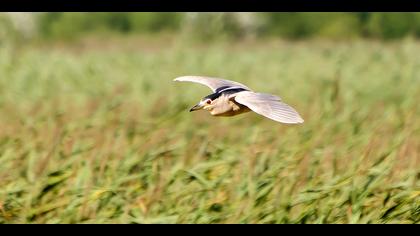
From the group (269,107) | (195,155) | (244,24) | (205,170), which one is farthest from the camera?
(244,24)

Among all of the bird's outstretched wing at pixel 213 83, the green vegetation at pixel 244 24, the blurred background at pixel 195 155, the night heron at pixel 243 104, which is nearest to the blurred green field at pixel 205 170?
the blurred background at pixel 195 155

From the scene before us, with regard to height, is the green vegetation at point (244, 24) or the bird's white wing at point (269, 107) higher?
the green vegetation at point (244, 24)

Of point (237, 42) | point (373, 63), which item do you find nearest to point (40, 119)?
point (373, 63)

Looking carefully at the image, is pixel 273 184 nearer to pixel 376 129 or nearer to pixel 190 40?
pixel 376 129

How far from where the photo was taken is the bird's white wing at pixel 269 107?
2.84m

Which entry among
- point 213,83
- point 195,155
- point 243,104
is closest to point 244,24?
point 195,155

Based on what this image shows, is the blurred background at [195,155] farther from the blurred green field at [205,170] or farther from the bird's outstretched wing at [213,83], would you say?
the bird's outstretched wing at [213,83]

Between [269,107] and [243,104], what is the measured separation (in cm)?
9

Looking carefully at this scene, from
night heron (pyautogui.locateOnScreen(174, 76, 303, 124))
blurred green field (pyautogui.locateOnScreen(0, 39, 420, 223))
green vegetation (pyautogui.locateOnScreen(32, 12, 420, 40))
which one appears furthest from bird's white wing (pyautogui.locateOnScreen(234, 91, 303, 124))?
green vegetation (pyautogui.locateOnScreen(32, 12, 420, 40))

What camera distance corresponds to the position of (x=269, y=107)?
2.98 m

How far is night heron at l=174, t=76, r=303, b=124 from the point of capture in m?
2.90

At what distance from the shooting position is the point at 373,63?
46.2 ft

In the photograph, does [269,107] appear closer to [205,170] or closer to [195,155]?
[205,170]

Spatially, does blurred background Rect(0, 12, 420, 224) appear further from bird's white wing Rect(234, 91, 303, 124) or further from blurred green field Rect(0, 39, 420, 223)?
bird's white wing Rect(234, 91, 303, 124)
